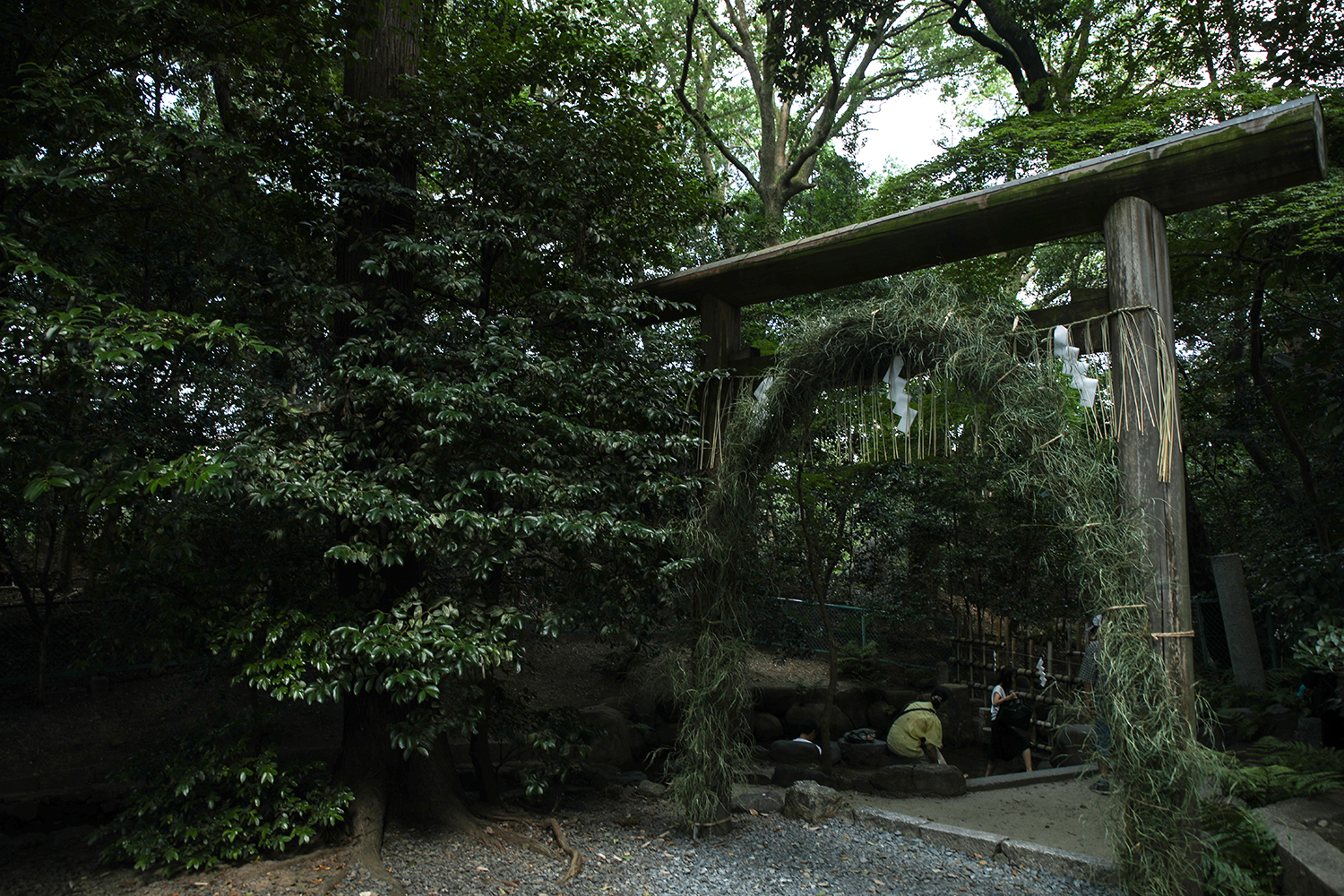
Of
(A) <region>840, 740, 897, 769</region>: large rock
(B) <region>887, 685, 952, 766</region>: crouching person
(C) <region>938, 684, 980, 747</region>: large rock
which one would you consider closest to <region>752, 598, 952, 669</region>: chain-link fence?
(C) <region>938, 684, 980, 747</region>: large rock

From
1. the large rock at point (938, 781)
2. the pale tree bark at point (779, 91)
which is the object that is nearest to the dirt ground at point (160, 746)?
the large rock at point (938, 781)

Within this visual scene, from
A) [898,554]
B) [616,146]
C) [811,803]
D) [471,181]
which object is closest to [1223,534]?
[898,554]

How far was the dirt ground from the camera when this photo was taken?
424 cm

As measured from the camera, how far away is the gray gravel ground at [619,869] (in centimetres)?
406

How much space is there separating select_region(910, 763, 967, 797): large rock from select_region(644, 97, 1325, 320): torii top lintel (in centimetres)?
409

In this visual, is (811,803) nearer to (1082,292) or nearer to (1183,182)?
(1082,292)

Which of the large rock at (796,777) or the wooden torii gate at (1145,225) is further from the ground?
the wooden torii gate at (1145,225)

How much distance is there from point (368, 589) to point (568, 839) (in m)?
1.94

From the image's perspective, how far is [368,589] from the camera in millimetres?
4523

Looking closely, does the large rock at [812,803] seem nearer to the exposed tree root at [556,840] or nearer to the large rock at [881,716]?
the exposed tree root at [556,840]

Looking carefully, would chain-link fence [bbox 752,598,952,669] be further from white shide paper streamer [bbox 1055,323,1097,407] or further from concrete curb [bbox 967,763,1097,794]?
white shide paper streamer [bbox 1055,323,1097,407]

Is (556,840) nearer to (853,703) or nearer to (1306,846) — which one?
(1306,846)

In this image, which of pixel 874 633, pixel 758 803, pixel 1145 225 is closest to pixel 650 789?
pixel 758 803

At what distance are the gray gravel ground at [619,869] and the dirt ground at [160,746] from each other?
0.02 m
